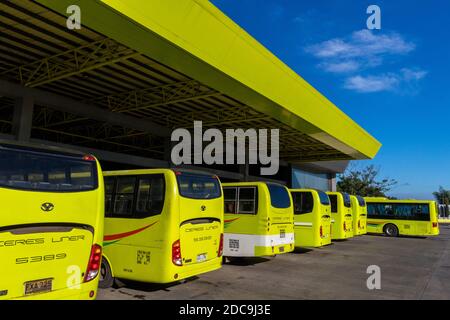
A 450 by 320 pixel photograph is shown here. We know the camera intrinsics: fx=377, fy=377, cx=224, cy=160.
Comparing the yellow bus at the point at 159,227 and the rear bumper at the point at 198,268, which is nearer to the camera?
the yellow bus at the point at 159,227

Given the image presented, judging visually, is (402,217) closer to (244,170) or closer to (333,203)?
(333,203)

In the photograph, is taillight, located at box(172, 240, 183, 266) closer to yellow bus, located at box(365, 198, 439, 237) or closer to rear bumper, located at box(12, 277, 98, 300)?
rear bumper, located at box(12, 277, 98, 300)

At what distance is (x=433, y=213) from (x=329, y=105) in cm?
1136

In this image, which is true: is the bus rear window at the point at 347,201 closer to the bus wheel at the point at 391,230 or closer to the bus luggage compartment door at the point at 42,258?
the bus wheel at the point at 391,230

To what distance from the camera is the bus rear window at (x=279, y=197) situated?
38.3ft

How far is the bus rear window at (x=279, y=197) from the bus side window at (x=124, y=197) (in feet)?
15.9

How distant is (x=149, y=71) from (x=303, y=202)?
25.4 feet

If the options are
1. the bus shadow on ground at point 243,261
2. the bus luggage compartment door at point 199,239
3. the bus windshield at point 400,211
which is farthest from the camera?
the bus windshield at point 400,211

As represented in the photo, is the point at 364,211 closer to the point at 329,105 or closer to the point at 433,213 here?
the point at 433,213

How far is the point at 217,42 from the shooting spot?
34.4ft

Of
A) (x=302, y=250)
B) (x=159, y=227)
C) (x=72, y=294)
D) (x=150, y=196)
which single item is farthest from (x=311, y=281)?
(x=302, y=250)

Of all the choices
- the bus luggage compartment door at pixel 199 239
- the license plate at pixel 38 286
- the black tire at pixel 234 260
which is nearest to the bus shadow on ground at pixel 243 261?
the black tire at pixel 234 260

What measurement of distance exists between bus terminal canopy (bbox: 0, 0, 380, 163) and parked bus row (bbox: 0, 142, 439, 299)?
3.33 m
